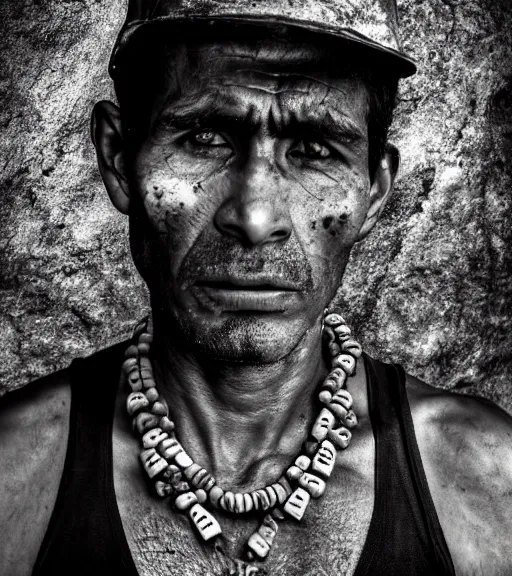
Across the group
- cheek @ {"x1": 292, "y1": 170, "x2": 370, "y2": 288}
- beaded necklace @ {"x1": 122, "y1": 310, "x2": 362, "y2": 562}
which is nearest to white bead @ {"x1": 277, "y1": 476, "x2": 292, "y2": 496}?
beaded necklace @ {"x1": 122, "y1": 310, "x2": 362, "y2": 562}

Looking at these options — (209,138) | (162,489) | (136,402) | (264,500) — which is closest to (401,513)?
(264,500)

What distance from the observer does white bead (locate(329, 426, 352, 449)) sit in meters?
2.25

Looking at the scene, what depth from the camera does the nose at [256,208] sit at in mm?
2008

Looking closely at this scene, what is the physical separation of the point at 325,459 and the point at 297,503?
11cm

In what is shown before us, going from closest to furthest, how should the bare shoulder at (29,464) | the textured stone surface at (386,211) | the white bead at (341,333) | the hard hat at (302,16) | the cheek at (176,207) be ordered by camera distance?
the hard hat at (302,16) < the cheek at (176,207) < the bare shoulder at (29,464) < the white bead at (341,333) < the textured stone surface at (386,211)

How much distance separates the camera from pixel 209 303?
6.79ft

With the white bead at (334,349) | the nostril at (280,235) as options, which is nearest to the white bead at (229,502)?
the white bead at (334,349)

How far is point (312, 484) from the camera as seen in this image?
7.18ft

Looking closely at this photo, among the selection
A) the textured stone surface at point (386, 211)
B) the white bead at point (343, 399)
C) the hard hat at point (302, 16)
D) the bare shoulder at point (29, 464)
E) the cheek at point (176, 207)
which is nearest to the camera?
the hard hat at point (302, 16)

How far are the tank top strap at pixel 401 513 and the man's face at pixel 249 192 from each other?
1.19 ft

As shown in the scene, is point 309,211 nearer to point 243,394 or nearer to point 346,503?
point 243,394

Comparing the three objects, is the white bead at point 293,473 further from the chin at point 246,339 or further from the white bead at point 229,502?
the chin at point 246,339

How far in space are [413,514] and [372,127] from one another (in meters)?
0.82

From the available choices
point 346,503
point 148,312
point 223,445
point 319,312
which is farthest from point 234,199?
point 148,312
